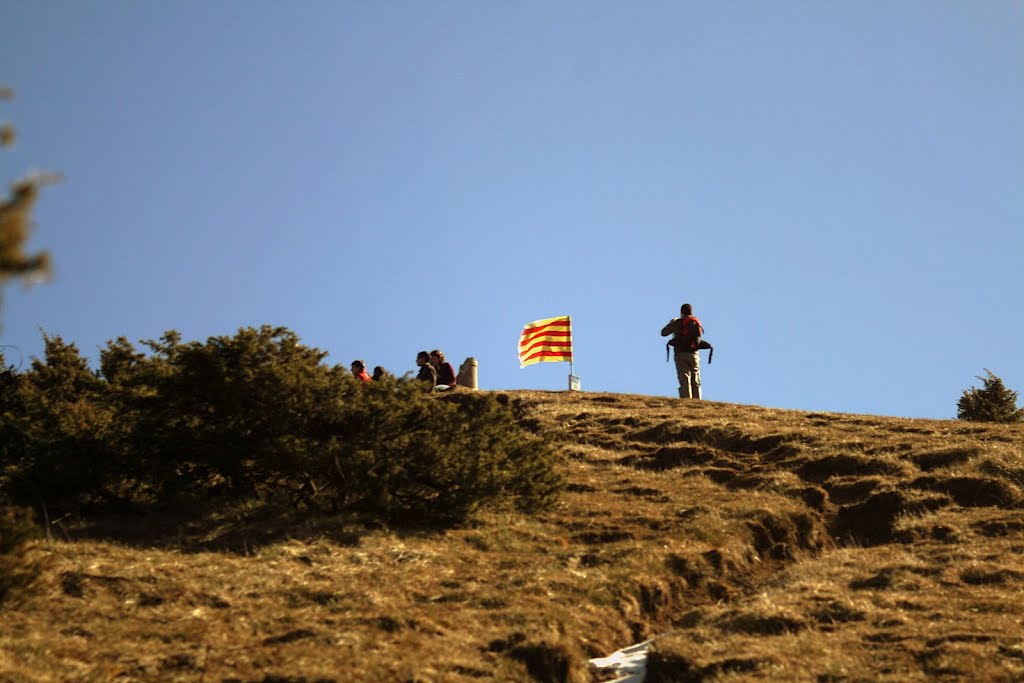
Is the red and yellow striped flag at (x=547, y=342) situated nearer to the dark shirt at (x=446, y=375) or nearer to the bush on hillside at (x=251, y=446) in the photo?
the dark shirt at (x=446, y=375)

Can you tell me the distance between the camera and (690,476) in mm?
17656

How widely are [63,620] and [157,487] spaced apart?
490cm

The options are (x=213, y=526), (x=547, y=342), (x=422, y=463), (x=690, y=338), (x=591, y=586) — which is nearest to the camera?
(x=591, y=586)

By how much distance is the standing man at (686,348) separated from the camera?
25000mm

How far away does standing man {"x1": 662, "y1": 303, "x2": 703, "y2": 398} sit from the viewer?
2500 centimetres

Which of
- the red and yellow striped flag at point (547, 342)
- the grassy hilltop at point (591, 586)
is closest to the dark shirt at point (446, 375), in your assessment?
the red and yellow striped flag at point (547, 342)

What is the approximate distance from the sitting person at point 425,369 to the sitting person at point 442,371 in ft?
1.07

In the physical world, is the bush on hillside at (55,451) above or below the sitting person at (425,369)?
below

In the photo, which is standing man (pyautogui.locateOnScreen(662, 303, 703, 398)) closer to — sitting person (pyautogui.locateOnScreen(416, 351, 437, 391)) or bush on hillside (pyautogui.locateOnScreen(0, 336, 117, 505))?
sitting person (pyautogui.locateOnScreen(416, 351, 437, 391))

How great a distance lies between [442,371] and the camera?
26453 millimetres

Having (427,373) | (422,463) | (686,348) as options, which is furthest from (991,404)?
(422,463)

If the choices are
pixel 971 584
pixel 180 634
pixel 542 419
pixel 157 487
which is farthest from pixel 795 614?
pixel 542 419

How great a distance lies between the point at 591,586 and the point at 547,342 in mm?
17853

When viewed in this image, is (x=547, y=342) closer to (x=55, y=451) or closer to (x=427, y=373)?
(x=427, y=373)
